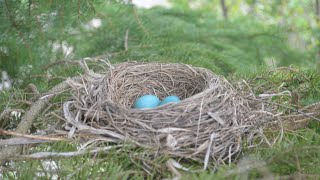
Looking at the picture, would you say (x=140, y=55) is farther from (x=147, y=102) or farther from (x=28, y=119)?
(x=28, y=119)

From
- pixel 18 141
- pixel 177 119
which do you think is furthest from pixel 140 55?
pixel 18 141

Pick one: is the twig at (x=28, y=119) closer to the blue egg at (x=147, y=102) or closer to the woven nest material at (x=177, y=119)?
the woven nest material at (x=177, y=119)

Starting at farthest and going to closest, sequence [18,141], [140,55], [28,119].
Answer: [140,55], [28,119], [18,141]

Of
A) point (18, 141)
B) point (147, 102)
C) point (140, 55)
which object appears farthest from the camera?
point (140, 55)

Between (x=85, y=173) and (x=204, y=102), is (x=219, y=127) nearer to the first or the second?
(x=204, y=102)

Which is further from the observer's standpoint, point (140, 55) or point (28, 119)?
point (140, 55)

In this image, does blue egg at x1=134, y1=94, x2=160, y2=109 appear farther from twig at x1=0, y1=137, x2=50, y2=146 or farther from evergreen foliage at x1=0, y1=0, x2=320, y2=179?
twig at x1=0, y1=137, x2=50, y2=146

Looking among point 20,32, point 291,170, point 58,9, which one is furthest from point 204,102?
point 20,32

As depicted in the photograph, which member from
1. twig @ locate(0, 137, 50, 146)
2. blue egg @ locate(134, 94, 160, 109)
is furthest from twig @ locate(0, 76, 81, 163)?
blue egg @ locate(134, 94, 160, 109)
